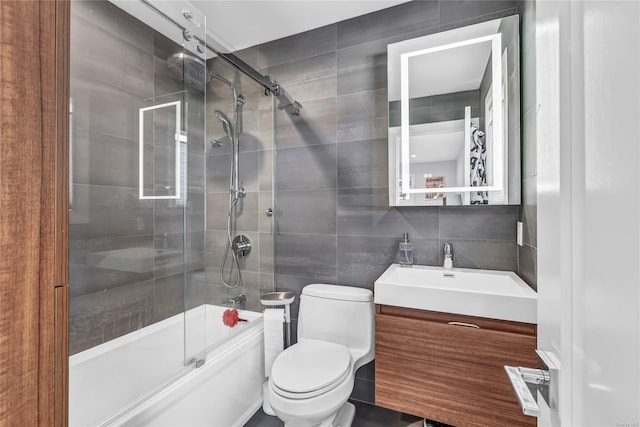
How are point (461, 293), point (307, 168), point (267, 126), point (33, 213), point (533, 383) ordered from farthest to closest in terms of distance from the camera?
point (267, 126)
point (307, 168)
point (461, 293)
point (533, 383)
point (33, 213)

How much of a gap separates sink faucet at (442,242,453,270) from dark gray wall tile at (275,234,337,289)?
Result: 66 centimetres

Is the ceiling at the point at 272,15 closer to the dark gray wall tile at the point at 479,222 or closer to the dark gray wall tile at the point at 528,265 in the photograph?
the dark gray wall tile at the point at 479,222

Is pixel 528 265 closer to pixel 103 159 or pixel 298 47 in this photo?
pixel 298 47

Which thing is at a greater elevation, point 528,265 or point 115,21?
point 115,21

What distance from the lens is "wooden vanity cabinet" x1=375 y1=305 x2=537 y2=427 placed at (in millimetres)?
1137

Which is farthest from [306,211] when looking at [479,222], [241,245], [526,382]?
[526,382]

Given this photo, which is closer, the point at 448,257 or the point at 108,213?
the point at 108,213

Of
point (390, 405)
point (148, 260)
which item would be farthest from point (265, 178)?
point (390, 405)

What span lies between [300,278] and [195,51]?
1.46 meters

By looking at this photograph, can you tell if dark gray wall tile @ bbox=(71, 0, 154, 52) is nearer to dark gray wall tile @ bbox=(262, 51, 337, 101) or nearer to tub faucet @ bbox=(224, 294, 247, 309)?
dark gray wall tile @ bbox=(262, 51, 337, 101)

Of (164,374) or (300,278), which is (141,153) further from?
(300,278)

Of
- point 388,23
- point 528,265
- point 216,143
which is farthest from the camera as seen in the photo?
point 216,143

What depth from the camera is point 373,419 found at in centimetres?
163

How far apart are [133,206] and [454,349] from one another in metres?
1.64
